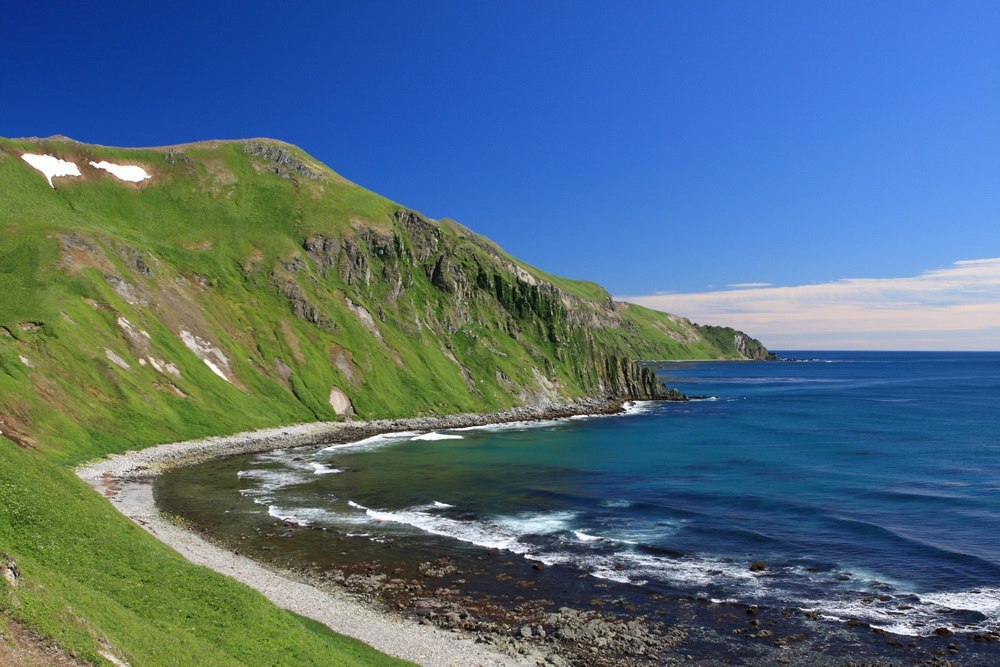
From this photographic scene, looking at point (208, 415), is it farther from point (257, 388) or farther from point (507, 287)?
point (507, 287)

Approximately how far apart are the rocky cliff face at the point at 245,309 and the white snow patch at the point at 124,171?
1.97 m

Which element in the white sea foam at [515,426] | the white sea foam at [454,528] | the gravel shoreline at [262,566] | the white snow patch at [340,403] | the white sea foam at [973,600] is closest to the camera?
the gravel shoreline at [262,566]

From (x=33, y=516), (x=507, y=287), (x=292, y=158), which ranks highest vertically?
(x=292, y=158)

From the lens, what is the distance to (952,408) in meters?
153

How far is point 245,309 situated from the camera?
123750mm

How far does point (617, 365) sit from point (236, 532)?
6016 inches

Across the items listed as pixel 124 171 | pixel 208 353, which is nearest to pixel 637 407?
pixel 208 353

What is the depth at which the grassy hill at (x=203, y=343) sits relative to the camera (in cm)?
2589

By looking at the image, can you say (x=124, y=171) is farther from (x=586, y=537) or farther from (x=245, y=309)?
A: (x=586, y=537)

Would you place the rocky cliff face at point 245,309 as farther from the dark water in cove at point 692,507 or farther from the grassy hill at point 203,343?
the dark water in cove at point 692,507

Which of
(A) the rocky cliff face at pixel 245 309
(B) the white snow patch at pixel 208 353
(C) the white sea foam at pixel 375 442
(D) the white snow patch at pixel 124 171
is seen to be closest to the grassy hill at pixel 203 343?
(B) the white snow patch at pixel 208 353

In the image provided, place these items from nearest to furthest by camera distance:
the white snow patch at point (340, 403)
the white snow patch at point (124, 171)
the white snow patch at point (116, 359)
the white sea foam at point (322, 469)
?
the white sea foam at point (322, 469), the white snow patch at point (116, 359), the white snow patch at point (340, 403), the white snow patch at point (124, 171)

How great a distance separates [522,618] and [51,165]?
161m

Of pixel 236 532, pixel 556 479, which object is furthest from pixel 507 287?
pixel 236 532
